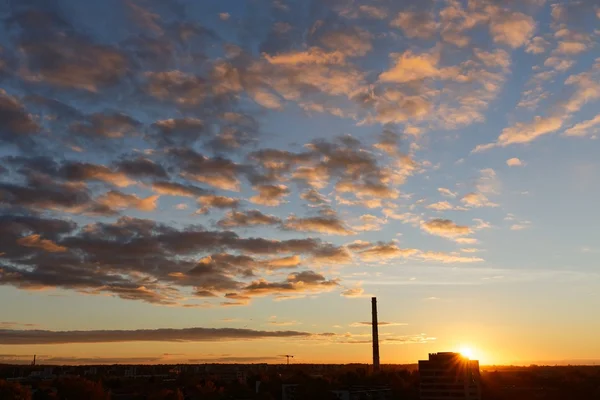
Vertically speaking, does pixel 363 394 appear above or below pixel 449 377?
below

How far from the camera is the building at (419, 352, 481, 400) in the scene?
11981 cm

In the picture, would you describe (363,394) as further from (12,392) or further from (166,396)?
(12,392)

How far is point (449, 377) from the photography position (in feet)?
396

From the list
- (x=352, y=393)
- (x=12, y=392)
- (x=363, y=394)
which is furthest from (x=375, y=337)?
(x=12, y=392)

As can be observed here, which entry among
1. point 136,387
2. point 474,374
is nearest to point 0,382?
point 136,387

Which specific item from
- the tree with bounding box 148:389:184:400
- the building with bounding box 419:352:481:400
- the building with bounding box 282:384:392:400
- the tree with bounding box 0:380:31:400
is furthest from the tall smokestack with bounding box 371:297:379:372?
the tree with bounding box 0:380:31:400

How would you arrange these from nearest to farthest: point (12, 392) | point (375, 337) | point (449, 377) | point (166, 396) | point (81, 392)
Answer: point (12, 392), point (81, 392), point (449, 377), point (166, 396), point (375, 337)

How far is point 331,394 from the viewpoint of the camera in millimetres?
126125

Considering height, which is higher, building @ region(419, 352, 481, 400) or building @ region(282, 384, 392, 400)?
building @ region(419, 352, 481, 400)

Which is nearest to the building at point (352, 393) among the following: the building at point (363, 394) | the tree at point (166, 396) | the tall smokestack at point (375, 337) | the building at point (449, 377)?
the building at point (363, 394)

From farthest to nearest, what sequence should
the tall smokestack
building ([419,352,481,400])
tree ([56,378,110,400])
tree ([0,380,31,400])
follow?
the tall smokestack < building ([419,352,481,400]) < tree ([56,378,110,400]) < tree ([0,380,31,400])

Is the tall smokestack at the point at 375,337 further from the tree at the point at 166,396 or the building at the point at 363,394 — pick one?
the tree at the point at 166,396

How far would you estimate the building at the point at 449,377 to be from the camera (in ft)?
393

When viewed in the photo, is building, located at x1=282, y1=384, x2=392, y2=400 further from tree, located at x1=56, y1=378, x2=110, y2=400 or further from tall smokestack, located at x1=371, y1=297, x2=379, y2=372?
tall smokestack, located at x1=371, y1=297, x2=379, y2=372
